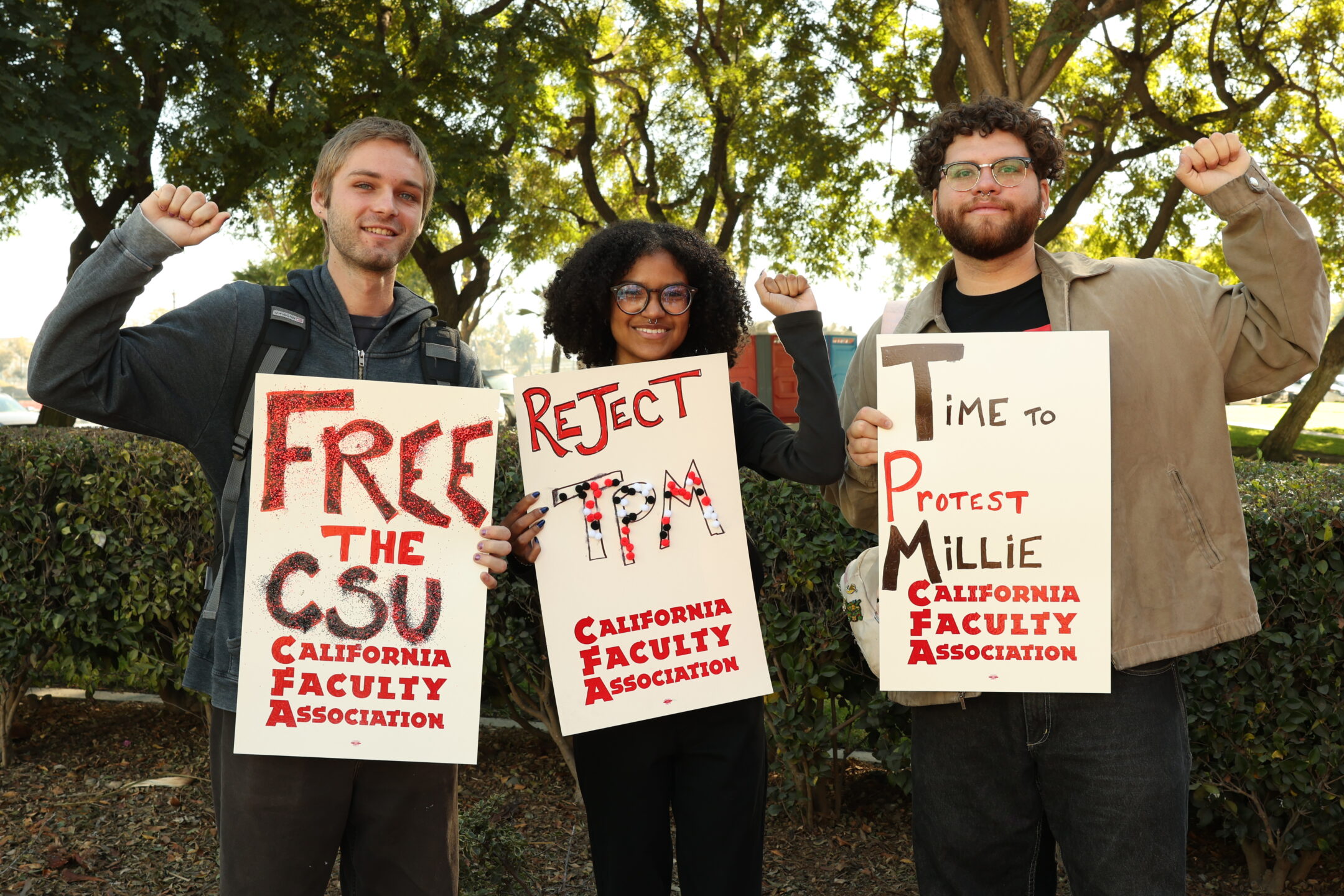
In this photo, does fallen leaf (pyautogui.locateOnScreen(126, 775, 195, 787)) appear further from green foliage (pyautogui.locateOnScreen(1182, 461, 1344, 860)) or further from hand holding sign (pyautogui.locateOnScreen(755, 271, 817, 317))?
green foliage (pyautogui.locateOnScreen(1182, 461, 1344, 860))

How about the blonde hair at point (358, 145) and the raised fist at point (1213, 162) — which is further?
the blonde hair at point (358, 145)

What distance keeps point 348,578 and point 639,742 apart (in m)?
0.80

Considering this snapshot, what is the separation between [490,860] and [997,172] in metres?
2.80

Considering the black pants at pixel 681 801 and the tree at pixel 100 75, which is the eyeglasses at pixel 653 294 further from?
the tree at pixel 100 75

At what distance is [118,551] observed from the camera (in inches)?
175

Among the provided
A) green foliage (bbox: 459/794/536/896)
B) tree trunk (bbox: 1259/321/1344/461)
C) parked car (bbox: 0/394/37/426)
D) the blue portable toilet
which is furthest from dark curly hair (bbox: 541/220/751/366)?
parked car (bbox: 0/394/37/426)

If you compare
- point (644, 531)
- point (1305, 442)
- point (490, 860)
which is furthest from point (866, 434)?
point (1305, 442)

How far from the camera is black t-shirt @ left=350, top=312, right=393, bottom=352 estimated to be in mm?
2492

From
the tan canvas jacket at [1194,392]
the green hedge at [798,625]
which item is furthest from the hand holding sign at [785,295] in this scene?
the green hedge at [798,625]

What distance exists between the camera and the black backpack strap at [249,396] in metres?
2.34

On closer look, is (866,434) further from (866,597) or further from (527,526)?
(527,526)

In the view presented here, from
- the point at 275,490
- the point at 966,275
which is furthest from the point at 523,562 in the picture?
the point at 966,275

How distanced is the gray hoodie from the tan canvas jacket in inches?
64.2

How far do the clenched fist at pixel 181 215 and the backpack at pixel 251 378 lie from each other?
227mm
